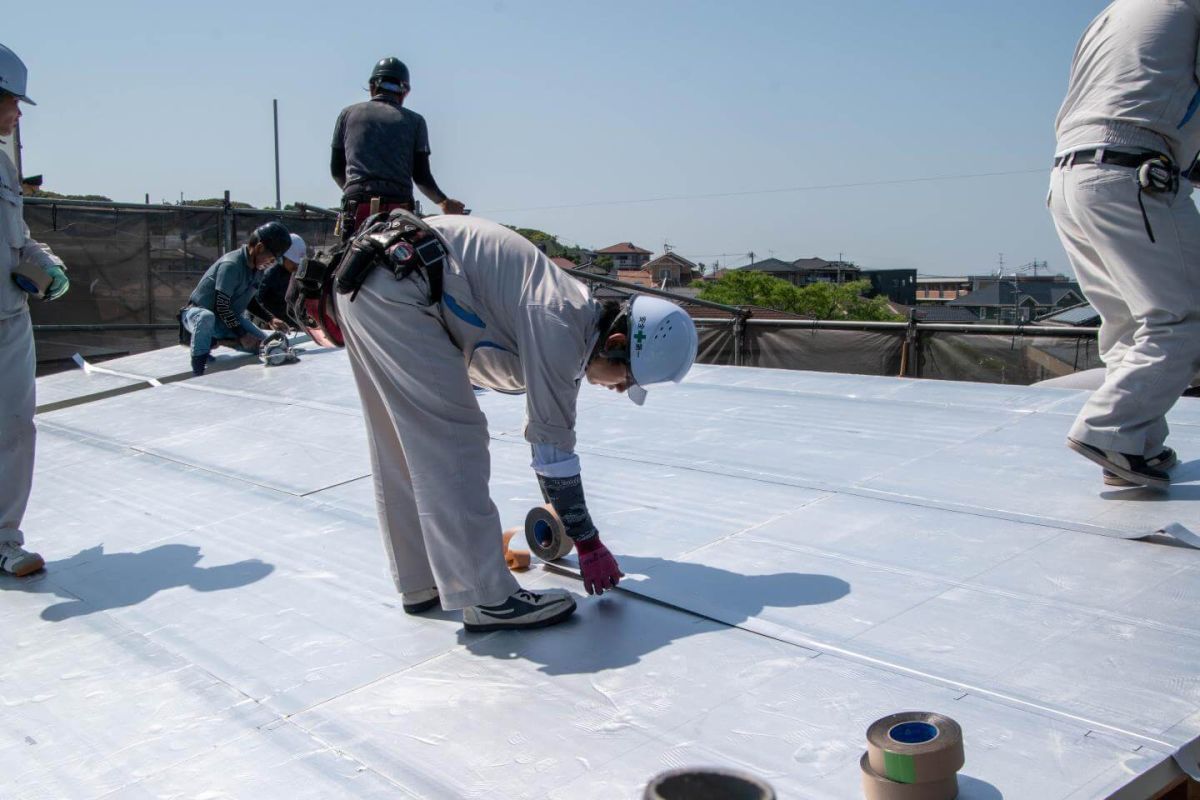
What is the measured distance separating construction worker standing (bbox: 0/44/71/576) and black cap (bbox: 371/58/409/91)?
1842mm

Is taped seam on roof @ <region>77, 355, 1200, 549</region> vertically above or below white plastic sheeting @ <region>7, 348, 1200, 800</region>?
above

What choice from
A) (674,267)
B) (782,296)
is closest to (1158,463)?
(782,296)

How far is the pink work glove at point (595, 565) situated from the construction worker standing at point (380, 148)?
260 centimetres

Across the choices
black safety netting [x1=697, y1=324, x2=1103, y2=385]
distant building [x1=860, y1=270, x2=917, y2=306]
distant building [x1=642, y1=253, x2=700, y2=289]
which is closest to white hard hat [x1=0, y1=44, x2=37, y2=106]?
black safety netting [x1=697, y1=324, x2=1103, y2=385]

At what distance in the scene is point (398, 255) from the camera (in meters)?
2.22

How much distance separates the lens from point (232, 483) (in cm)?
383

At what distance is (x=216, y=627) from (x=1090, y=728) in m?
1.87

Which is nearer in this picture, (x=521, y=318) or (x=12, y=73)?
(x=521, y=318)

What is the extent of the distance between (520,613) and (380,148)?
2.83m

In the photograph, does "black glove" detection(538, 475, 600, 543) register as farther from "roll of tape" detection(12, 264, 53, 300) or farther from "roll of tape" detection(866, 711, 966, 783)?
"roll of tape" detection(12, 264, 53, 300)

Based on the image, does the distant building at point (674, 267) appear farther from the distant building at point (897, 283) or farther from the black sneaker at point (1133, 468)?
the black sneaker at point (1133, 468)

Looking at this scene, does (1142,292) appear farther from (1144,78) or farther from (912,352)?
(912,352)

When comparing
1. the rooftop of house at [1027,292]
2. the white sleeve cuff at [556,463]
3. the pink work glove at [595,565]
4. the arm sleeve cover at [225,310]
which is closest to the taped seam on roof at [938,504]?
the pink work glove at [595,565]

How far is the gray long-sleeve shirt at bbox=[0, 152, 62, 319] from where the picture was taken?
2988 millimetres
